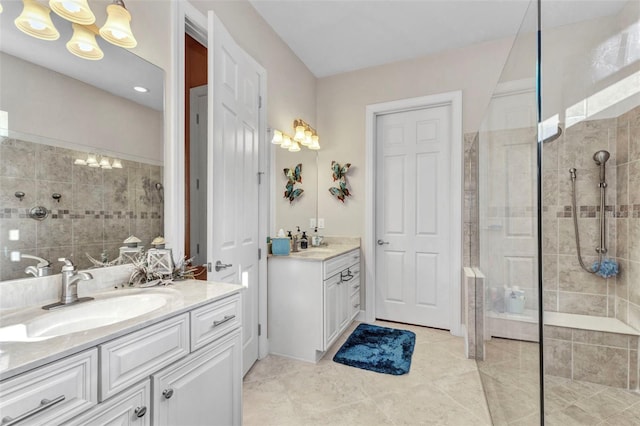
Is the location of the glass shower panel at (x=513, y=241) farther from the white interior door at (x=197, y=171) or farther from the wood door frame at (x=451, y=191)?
the white interior door at (x=197, y=171)

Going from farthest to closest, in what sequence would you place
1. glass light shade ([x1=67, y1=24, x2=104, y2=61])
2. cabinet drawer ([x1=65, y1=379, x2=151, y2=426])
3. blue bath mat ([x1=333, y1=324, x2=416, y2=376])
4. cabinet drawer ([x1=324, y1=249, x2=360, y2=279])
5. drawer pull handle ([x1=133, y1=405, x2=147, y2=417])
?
cabinet drawer ([x1=324, y1=249, x2=360, y2=279]) → blue bath mat ([x1=333, y1=324, x2=416, y2=376]) → glass light shade ([x1=67, y1=24, x2=104, y2=61]) → drawer pull handle ([x1=133, y1=405, x2=147, y2=417]) → cabinet drawer ([x1=65, y1=379, x2=151, y2=426])

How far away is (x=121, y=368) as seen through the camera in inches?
32.4

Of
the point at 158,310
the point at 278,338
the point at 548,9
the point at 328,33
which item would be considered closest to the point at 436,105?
the point at 328,33

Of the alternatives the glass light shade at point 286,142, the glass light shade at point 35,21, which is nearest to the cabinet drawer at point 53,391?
the glass light shade at point 35,21

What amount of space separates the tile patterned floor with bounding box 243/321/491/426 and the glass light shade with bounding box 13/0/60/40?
2043mm

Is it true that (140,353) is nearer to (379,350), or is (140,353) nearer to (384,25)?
(379,350)

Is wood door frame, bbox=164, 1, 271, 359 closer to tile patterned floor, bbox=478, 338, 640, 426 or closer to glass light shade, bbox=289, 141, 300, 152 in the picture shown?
glass light shade, bbox=289, 141, 300, 152

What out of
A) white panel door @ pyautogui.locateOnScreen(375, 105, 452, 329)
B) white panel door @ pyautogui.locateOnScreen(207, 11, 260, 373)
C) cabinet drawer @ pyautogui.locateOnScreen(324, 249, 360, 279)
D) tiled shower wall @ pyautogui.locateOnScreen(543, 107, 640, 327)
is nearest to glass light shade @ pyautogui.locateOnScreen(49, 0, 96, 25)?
white panel door @ pyautogui.locateOnScreen(207, 11, 260, 373)

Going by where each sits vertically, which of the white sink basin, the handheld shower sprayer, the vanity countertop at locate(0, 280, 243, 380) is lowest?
the white sink basin

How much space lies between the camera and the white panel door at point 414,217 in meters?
2.95

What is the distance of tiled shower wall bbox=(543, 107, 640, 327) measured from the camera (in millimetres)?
1388

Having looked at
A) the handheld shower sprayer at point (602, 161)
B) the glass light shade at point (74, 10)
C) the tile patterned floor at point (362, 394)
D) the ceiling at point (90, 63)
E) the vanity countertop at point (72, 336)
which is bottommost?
the tile patterned floor at point (362, 394)

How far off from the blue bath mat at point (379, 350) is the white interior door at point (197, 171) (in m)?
1.42

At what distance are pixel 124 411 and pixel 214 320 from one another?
1.29 feet
